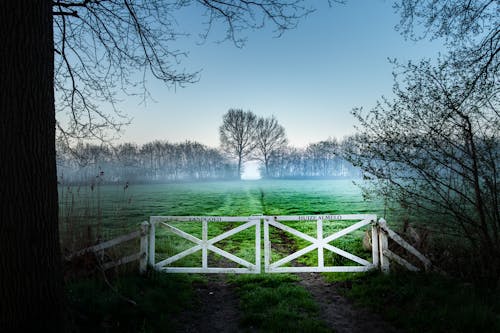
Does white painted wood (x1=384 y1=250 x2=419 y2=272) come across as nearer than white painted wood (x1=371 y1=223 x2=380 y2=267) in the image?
Yes

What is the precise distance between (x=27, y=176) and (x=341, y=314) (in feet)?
16.1

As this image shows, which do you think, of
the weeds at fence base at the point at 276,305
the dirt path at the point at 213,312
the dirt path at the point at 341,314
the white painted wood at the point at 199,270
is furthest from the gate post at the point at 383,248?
the dirt path at the point at 213,312

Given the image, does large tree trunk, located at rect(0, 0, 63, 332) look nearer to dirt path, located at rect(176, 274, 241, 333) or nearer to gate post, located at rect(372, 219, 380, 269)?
dirt path, located at rect(176, 274, 241, 333)

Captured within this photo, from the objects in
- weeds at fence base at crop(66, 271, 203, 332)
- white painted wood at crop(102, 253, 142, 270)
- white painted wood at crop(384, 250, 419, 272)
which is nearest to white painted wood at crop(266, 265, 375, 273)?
white painted wood at crop(384, 250, 419, 272)

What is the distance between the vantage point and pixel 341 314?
4918 millimetres

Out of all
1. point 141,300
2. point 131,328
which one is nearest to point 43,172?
point 131,328

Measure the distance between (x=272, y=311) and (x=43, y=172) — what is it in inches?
150

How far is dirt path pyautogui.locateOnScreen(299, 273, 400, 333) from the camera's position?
14.5ft

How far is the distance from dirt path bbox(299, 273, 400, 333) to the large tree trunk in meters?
3.83

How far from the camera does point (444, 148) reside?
5676 mm

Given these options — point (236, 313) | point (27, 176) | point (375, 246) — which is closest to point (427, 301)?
point (375, 246)

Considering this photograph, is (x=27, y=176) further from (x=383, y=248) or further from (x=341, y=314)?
(x=383, y=248)

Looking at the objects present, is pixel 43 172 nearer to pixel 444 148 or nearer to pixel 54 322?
pixel 54 322

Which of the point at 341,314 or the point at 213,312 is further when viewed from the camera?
the point at 213,312
